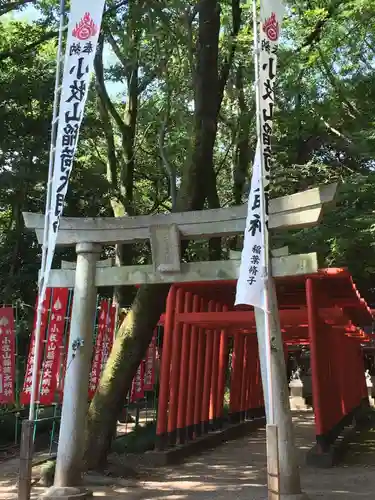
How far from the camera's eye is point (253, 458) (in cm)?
1039

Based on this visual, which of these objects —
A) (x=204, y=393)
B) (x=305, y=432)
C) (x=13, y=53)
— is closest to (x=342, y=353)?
(x=305, y=432)

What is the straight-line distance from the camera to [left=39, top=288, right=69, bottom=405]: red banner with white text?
951 centimetres

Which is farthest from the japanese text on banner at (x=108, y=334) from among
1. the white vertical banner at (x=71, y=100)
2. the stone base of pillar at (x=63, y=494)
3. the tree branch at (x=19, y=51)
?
the tree branch at (x=19, y=51)

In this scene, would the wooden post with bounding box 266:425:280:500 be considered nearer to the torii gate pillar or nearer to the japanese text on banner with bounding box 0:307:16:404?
the torii gate pillar

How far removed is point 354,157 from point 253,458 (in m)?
9.31

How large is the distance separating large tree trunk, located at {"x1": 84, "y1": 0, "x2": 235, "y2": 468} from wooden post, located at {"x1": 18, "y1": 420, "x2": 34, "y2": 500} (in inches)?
77.5

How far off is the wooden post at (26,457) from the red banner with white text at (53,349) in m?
3.78

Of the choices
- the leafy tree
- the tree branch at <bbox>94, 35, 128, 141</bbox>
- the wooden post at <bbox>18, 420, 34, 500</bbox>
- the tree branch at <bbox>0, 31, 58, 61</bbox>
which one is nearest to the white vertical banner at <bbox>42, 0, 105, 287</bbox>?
the wooden post at <bbox>18, 420, 34, 500</bbox>

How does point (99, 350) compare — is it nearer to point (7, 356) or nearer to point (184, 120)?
point (7, 356)

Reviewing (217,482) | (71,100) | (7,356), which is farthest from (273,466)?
(7,356)

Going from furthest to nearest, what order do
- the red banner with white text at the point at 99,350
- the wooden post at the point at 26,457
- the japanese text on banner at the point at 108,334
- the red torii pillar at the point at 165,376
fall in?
1. the japanese text on banner at the point at 108,334
2. the red banner with white text at the point at 99,350
3. the red torii pillar at the point at 165,376
4. the wooden post at the point at 26,457

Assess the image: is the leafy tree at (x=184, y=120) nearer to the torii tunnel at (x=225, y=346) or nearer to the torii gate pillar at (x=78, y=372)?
the torii gate pillar at (x=78, y=372)

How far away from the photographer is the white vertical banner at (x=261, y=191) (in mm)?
Answer: 5828

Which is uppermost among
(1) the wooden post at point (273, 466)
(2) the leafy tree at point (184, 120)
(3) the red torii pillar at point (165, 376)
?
(2) the leafy tree at point (184, 120)
